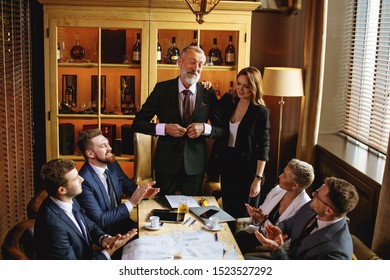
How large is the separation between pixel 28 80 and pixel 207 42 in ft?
4.48

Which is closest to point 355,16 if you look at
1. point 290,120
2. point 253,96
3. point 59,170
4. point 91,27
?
point 290,120

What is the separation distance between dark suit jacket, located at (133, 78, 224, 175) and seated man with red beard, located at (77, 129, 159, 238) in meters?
0.45

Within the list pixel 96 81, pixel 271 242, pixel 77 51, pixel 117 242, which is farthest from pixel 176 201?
pixel 77 51

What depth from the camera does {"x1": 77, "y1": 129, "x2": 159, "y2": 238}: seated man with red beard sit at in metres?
2.59

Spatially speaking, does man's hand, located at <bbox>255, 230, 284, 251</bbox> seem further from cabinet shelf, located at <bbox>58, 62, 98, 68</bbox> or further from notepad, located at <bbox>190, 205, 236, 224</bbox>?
cabinet shelf, located at <bbox>58, 62, 98, 68</bbox>

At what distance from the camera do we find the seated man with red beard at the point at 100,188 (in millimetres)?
2586

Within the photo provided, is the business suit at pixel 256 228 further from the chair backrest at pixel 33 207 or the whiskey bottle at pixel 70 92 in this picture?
the whiskey bottle at pixel 70 92

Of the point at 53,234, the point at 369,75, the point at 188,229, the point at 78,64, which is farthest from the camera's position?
the point at 78,64

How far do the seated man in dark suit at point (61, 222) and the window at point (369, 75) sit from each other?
199 centimetres

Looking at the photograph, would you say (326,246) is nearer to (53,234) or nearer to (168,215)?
(168,215)

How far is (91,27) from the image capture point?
3805 millimetres

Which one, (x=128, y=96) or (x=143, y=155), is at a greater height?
(x=128, y=96)

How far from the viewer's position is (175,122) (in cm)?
323

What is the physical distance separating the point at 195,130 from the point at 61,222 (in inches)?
47.2
